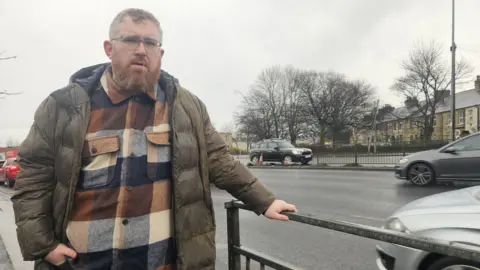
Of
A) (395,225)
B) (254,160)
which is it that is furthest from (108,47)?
(254,160)

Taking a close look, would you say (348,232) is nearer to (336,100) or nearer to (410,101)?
(410,101)

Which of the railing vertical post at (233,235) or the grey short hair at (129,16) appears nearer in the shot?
the grey short hair at (129,16)

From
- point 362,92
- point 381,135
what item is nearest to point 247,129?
point 362,92

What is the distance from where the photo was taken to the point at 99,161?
168cm

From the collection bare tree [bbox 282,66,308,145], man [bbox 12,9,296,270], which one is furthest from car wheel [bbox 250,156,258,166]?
bare tree [bbox 282,66,308,145]

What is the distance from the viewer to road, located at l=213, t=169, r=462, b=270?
464 centimetres

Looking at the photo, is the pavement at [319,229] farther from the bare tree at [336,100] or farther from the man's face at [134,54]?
the bare tree at [336,100]

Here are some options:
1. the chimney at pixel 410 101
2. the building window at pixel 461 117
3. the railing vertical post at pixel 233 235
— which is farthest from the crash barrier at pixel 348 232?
the building window at pixel 461 117

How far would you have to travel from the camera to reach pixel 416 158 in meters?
10.3

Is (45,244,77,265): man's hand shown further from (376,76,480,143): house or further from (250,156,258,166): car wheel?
(376,76,480,143): house

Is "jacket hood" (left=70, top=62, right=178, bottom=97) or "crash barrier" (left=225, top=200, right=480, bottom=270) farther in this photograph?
"jacket hood" (left=70, top=62, right=178, bottom=97)

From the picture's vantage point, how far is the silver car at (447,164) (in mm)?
9250

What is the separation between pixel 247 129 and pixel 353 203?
4629 centimetres

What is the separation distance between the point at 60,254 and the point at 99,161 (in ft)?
1.46
